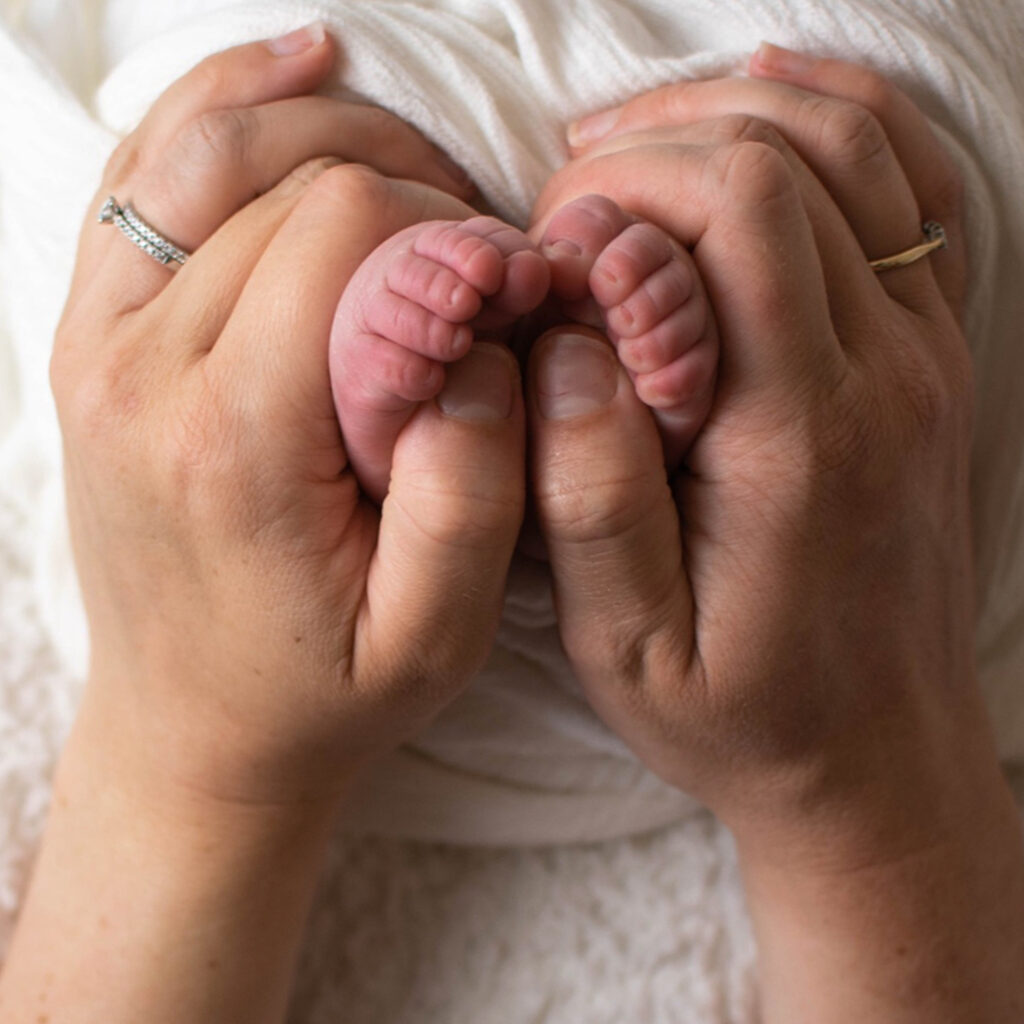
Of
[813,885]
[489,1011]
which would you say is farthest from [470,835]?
[813,885]

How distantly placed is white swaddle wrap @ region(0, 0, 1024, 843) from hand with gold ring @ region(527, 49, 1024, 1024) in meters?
0.04

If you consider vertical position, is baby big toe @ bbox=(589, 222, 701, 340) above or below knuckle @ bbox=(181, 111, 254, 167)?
below

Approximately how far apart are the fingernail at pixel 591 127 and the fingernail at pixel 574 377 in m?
0.22

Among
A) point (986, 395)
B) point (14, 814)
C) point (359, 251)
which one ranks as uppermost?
point (359, 251)

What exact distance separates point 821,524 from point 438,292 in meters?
0.26

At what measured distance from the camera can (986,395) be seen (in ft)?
2.67

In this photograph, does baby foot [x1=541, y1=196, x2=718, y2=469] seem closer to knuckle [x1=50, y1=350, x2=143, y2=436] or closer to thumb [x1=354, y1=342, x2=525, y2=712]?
thumb [x1=354, y1=342, x2=525, y2=712]

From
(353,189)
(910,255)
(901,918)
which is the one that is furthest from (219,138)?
(901,918)

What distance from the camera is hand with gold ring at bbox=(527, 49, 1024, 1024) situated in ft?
1.89

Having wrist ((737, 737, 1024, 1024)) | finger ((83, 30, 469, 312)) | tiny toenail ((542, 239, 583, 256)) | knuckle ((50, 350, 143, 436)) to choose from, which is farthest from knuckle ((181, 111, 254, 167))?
wrist ((737, 737, 1024, 1024))

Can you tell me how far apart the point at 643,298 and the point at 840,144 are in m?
0.22

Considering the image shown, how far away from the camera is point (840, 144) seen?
0.66m

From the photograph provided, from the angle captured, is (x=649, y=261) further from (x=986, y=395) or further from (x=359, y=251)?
(x=986, y=395)

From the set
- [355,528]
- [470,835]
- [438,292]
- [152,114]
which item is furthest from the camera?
[470,835]
